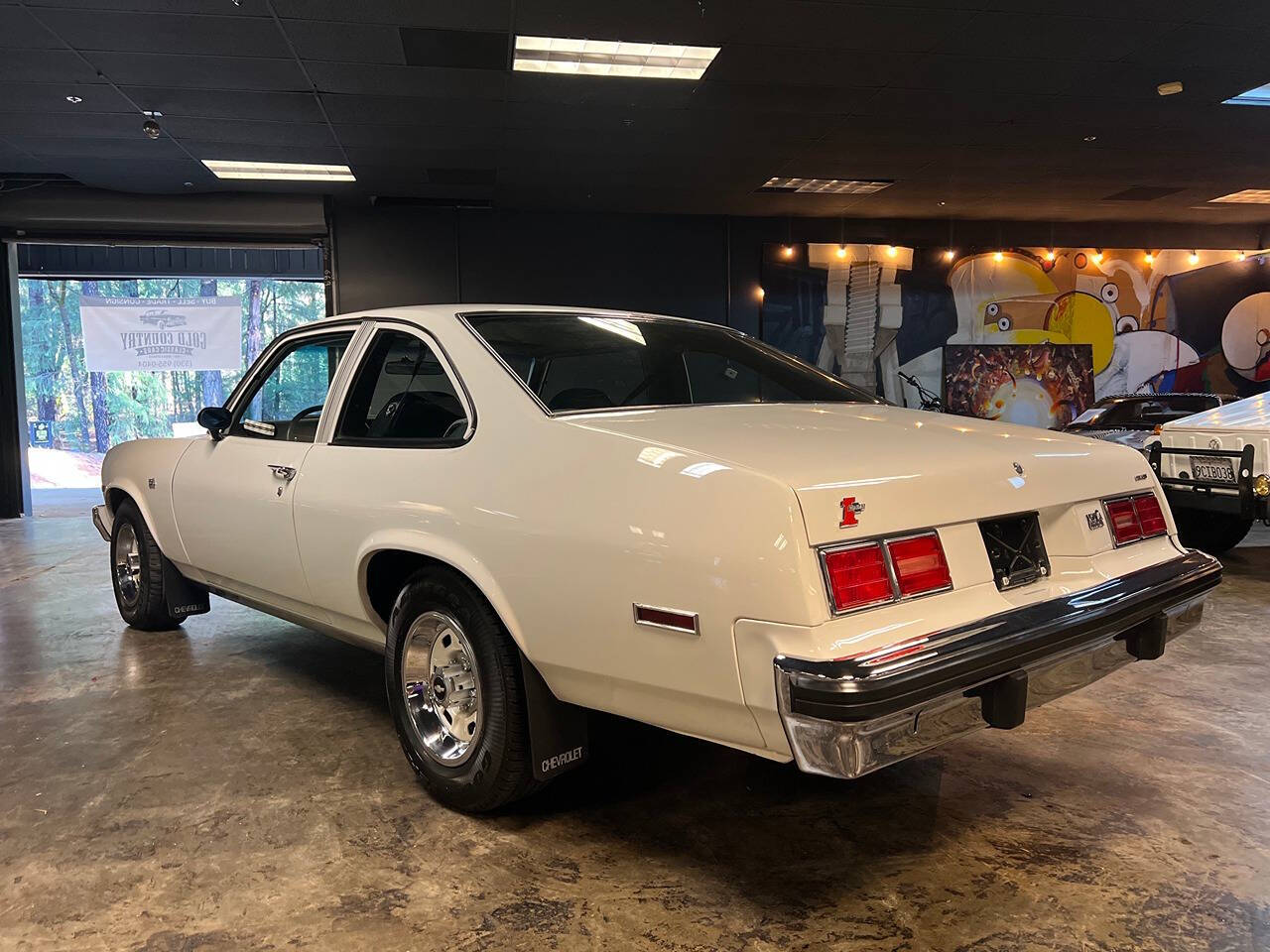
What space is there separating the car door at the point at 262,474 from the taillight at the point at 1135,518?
235 cm

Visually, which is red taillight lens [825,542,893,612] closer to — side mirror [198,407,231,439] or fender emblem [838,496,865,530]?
fender emblem [838,496,865,530]

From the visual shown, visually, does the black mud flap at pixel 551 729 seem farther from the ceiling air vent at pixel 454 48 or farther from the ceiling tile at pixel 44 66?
the ceiling tile at pixel 44 66

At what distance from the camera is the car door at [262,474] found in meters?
2.82

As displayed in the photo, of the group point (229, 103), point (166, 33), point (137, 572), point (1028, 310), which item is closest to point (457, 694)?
point (137, 572)

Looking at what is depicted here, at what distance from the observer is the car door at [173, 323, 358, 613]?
9.27ft

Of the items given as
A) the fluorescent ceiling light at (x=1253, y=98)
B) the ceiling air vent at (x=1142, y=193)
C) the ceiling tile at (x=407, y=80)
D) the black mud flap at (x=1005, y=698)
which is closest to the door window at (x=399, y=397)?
the black mud flap at (x=1005, y=698)

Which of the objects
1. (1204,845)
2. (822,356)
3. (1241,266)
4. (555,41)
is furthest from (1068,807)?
(1241,266)

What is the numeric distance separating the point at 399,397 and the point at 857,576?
1.63 meters

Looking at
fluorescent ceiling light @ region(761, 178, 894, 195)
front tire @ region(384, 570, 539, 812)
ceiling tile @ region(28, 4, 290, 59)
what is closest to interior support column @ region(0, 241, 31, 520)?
ceiling tile @ region(28, 4, 290, 59)

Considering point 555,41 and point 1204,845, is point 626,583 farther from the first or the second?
point 555,41

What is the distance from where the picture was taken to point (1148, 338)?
11.5 metres

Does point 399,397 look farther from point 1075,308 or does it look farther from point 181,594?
point 1075,308

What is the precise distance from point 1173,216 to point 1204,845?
37.3ft

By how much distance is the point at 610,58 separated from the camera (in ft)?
18.9
